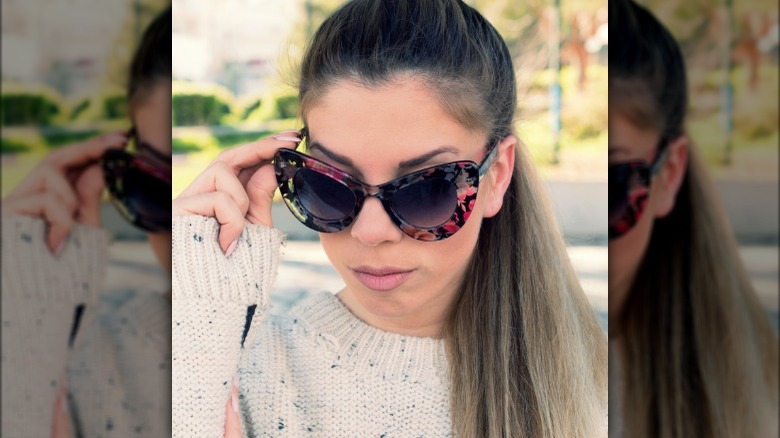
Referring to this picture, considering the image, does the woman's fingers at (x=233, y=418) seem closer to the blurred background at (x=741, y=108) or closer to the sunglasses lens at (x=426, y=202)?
the sunglasses lens at (x=426, y=202)

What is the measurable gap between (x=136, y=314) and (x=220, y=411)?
1.12 feet

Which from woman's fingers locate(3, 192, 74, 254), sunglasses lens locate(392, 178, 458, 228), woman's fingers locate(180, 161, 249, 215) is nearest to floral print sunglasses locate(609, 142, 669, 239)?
sunglasses lens locate(392, 178, 458, 228)

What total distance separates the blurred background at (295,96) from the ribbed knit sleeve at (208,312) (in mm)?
100

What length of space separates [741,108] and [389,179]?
93 cm

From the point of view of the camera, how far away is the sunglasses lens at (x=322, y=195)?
1.75 meters

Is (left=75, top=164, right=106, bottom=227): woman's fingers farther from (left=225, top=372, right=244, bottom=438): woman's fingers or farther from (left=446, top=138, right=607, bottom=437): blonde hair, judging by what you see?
(left=446, top=138, right=607, bottom=437): blonde hair

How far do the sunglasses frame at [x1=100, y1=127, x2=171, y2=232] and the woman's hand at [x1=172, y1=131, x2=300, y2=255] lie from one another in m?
0.12

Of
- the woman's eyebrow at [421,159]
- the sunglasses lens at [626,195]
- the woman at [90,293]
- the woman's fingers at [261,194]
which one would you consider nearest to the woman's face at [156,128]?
the woman at [90,293]

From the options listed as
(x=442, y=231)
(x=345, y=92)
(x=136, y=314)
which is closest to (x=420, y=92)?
(x=345, y=92)

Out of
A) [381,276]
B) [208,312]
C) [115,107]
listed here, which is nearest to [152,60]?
[115,107]

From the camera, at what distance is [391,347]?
1912mm

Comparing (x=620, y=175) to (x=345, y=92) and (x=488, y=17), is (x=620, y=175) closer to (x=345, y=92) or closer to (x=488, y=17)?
(x=488, y=17)

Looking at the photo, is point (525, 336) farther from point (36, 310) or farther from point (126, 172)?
point (36, 310)

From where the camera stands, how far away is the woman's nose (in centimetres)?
175
